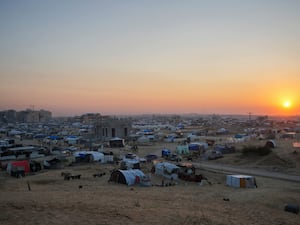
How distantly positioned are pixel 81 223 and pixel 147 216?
107 inches

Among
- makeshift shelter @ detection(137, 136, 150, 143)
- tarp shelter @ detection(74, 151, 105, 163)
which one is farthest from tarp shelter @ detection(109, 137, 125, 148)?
tarp shelter @ detection(74, 151, 105, 163)

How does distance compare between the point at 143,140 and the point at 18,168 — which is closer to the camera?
the point at 18,168

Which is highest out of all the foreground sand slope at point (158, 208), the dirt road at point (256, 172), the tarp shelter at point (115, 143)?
the foreground sand slope at point (158, 208)

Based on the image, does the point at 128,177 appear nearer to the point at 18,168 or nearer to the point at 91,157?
the point at 18,168

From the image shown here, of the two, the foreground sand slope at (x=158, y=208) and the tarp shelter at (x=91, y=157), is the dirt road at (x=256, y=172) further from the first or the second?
the tarp shelter at (x=91, y=157)

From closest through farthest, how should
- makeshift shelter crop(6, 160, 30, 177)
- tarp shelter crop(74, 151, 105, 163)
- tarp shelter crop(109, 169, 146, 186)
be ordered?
tarp shelter crop(109, 169, 146, 186) → makeshift shelter crop(6, 160, 30, 177) → tarp shelter crop(74, 151, 105, 163)

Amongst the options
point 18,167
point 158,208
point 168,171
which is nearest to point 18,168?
point 18,167

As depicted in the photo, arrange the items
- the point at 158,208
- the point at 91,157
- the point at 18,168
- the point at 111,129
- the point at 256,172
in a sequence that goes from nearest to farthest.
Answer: the point at 158,208 < the point at 18,168 < the point at 256,172 < the point at 91,157 < the point at 111,129

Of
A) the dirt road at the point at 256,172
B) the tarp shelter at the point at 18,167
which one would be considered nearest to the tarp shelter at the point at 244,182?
the dirt road at the point at 256,172

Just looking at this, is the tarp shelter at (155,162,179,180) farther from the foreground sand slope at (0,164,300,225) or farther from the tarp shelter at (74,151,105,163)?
the tarp shelter at (74,151,105,163)

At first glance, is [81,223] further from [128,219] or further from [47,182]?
[47,182]

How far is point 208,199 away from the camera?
16.3 metres

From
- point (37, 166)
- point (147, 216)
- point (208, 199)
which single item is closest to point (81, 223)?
point (147, 216)

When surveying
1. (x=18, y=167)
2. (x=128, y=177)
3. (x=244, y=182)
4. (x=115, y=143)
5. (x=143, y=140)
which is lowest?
(x=143, y=140)
